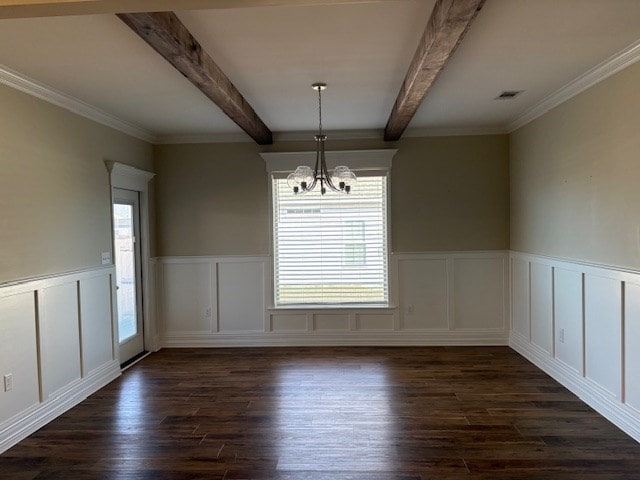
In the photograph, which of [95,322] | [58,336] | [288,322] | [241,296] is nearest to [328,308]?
[288,322]

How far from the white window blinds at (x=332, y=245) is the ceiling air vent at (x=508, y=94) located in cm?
183

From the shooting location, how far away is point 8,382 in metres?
3.02

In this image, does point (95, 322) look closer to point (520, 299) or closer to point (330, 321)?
point (330, 321)

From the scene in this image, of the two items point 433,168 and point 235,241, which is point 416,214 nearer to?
point 433,168

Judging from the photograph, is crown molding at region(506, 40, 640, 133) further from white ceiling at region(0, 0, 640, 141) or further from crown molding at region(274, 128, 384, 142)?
crown molding at region(274, 128, 384, 142)

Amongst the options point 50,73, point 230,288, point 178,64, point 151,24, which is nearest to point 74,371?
point 230,288

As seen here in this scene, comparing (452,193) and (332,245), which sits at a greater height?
(452,193)

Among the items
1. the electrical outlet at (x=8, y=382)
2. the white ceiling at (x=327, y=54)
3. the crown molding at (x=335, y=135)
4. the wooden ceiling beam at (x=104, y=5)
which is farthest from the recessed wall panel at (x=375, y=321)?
the wooden ceiling beam at (x=104, y=5)

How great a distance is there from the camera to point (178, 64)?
8.66 ft

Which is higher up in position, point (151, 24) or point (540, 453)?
point (151, 24)

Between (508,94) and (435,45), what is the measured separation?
69.5 inches

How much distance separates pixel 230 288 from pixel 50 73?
303 cm

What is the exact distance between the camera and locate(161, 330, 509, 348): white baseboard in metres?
5.27

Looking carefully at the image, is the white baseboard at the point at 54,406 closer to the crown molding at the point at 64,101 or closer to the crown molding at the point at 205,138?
the crown molding at the point at 64,101
